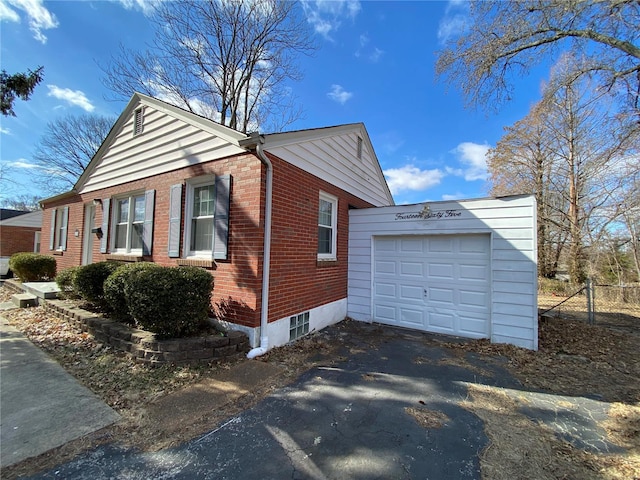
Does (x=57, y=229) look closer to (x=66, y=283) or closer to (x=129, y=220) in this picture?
(x=66, y=283)

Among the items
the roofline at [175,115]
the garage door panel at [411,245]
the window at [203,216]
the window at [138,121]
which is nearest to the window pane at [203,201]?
the window at [203,216]

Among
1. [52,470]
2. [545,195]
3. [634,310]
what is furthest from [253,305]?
[545,195]

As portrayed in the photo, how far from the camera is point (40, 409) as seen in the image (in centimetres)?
317

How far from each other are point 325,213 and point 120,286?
4567 mm

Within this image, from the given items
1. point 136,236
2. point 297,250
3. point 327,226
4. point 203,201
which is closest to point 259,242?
point 297,250

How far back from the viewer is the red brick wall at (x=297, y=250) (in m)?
5.21

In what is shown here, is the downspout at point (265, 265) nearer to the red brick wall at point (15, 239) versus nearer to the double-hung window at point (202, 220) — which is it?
the double-hung window at point (202, 220)

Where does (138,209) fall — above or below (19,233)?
above

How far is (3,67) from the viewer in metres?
6.72

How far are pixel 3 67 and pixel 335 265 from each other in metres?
9.45

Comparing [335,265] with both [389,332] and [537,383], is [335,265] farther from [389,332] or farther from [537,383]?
[537,383]

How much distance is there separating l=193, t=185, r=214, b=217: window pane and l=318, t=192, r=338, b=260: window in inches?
97.6

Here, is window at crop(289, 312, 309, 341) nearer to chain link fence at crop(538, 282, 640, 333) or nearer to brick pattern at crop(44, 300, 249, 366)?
brick pattern at crop(44, 300, 249, 366)

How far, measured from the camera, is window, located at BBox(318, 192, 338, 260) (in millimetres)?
6859
